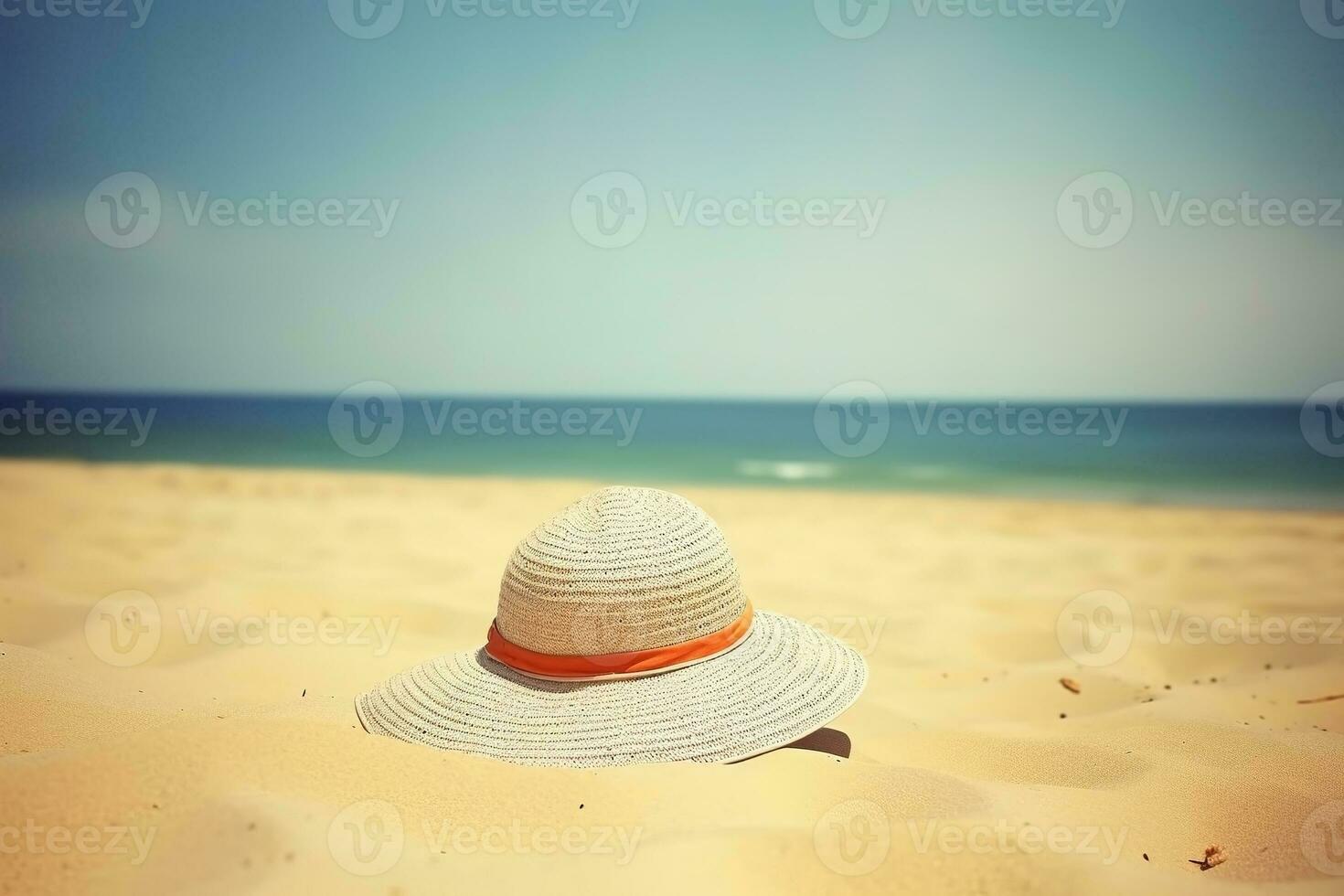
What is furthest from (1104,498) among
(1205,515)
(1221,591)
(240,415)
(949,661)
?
(240,415)

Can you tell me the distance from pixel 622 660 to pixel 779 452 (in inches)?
748

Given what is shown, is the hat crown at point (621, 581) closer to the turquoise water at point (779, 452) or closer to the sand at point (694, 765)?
the sand at point (694, 765)

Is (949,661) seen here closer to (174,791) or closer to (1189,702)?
(1189,702)

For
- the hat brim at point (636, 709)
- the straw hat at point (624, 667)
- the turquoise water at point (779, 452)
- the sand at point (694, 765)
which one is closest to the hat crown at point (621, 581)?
the straw hat at point (624, 667)

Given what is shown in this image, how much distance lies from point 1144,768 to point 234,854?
87.6 inches

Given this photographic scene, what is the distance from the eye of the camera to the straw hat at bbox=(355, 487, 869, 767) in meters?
1.94

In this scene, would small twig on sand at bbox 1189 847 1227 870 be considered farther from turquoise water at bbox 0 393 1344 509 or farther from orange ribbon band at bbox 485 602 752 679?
turquoise water at bbox 0 393 1344 509

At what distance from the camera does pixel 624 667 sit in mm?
2113

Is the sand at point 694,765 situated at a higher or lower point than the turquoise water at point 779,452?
lower

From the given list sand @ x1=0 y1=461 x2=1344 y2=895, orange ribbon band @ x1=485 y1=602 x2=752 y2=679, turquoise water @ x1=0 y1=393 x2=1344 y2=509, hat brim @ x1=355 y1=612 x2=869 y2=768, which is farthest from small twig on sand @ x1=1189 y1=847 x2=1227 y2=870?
turquoise water @ x1=0 y1=393 x2=1344 y2=509

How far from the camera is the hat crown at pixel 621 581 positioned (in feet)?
6.91

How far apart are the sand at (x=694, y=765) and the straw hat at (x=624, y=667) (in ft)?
0.46

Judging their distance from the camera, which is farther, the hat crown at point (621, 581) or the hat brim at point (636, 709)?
the hat crown at point (621, 581)

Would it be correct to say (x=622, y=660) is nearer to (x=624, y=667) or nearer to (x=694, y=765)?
(x=624, y=667)
